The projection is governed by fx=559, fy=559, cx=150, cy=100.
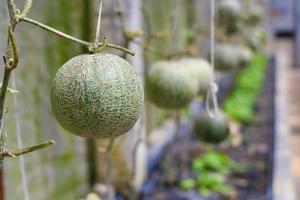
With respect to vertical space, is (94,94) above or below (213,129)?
above

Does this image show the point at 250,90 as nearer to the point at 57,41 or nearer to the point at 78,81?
the point at 57,41

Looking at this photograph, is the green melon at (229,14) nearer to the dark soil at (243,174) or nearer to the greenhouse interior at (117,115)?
the greenhouse interior at (117,115)

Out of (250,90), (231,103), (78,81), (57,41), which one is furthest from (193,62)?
(250,90)

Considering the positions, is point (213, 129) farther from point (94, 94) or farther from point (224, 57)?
point (94, 94)

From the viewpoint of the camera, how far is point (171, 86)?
6.75 feet

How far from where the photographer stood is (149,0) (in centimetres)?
518

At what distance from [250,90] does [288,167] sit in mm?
4593

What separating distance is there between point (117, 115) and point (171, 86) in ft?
3.02

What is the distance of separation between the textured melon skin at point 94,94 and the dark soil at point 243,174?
2.40 metres

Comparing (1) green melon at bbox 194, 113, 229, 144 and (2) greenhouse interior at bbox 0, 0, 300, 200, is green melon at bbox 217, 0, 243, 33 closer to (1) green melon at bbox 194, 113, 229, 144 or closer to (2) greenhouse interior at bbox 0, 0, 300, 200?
(2) greenhouse interior at bbox 0, 0, 300, 200

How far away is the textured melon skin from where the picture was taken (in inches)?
44.9

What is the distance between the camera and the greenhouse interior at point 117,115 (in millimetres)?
1149

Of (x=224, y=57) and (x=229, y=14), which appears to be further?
(x=229, y=14)

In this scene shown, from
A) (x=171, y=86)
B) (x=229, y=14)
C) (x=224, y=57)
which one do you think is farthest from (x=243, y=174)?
(x=171, y=86)
